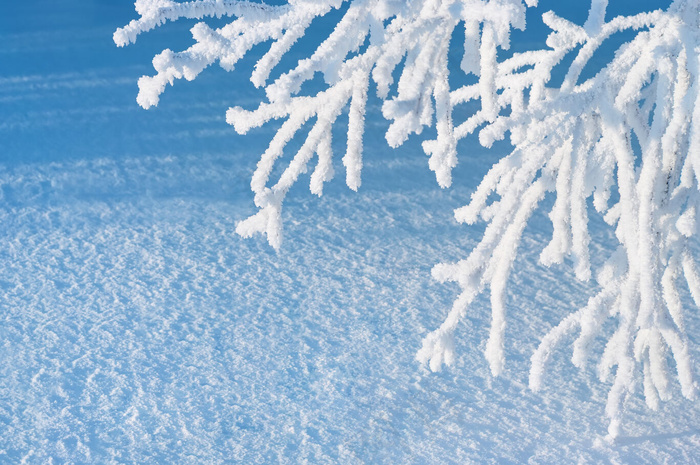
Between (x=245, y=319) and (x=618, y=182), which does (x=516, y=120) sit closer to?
(x=618, y=182)

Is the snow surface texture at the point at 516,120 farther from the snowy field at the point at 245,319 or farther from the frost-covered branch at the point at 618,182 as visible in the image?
the snowy field at the point at 245,319

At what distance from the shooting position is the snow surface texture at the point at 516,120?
121cm

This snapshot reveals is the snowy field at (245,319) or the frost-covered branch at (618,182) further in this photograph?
the snowy field at (245,319)

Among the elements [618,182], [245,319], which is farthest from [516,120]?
[245,319]

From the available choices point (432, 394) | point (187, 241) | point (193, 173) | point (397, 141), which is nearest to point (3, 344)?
point (187, 241)

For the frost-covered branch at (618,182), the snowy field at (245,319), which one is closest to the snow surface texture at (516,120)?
the frost-covered branch at (618,182)

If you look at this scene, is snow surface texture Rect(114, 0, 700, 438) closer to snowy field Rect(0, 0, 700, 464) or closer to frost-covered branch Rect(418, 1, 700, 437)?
frost-covered branch Rect(418, 1, 700, 437)

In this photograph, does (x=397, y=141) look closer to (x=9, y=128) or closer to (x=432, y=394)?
(x=432, y=394)

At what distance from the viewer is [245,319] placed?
8.21 ft

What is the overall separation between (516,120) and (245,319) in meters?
1.57

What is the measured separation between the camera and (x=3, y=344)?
2.43 meters

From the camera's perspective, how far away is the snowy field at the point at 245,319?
2.03m

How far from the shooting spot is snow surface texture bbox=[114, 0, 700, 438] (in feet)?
3.96

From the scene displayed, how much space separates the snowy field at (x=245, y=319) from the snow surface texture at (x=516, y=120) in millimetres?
647
